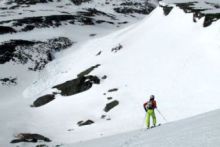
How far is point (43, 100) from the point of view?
149ft

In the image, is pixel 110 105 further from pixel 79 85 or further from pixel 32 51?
pixel 32 51

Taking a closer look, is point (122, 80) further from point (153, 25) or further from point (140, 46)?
point (153, 25)

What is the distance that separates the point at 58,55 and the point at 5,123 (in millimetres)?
31407

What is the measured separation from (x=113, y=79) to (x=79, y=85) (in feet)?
14.1

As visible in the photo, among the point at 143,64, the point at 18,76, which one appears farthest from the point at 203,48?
the point at 18,76

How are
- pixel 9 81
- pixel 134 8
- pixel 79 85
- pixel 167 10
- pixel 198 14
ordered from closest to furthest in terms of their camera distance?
pixel 79 85
pixel 198 14
pixel 167 10
pixel 9 81
pixel 134 8

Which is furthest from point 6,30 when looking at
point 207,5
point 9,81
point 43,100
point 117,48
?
point 207,5

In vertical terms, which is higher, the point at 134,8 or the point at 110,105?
the point at 134,8

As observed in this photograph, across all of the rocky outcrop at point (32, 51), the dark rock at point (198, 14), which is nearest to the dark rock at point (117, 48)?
the dark rock at point (198, 14)

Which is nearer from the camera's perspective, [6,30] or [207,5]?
[207,5]

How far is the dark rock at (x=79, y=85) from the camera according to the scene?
44412 mm

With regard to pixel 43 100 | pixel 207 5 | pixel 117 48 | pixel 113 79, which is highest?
pixel 207 5

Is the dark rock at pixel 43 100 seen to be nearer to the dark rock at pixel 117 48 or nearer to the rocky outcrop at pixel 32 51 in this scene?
the dark rock at pixel 117 48

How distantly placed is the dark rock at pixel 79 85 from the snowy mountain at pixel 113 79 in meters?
0.12
